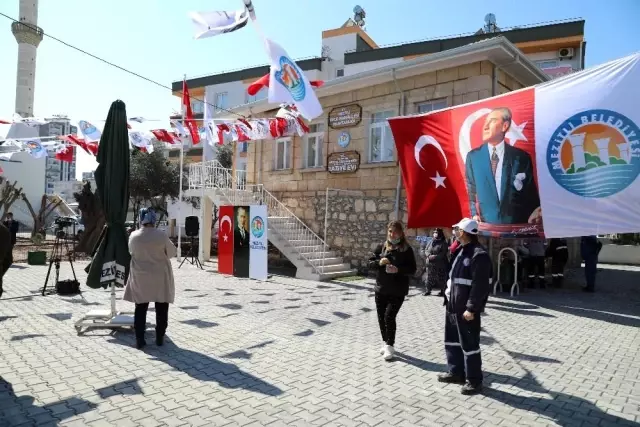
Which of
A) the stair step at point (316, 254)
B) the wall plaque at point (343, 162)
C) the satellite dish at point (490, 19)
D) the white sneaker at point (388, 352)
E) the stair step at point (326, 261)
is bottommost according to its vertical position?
the white sneaker at point (388, 352)

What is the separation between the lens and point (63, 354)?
508cm

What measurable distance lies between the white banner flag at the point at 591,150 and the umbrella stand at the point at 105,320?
20.5 ft

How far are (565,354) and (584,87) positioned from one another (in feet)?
11.8

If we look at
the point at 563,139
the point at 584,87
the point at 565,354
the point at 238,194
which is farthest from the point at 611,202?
the point at 238,194

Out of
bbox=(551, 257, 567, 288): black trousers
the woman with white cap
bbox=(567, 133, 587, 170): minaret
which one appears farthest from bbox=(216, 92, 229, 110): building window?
bbox=(567, 133, 587, 170): minaret

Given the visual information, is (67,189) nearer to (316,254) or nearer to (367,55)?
(367,55)

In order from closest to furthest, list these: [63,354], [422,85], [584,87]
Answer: [63,354] < [584,87] < [422,85]

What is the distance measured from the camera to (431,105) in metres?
12.1

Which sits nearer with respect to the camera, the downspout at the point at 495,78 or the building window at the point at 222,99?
Answer: the downspout at the point at 495,78

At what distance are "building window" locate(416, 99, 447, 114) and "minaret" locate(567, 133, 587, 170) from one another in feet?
18.6

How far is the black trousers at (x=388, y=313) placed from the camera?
5147mm

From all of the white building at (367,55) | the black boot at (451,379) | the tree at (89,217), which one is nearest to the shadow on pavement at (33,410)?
the black boot at (451,379)

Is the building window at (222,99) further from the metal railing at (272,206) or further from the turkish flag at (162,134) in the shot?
the turkish flag at (162,134)

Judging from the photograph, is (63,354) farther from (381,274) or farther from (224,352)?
(381,274)
